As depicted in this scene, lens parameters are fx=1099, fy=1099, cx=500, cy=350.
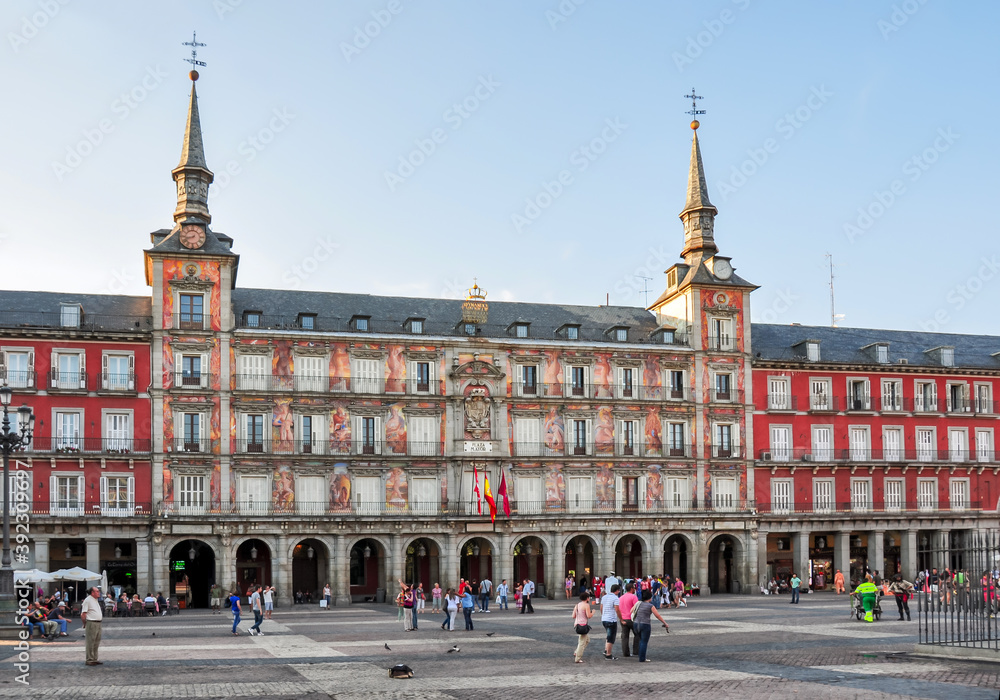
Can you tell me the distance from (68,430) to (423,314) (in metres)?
20.8

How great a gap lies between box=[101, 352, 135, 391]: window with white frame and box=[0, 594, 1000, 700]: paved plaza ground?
19228 mm

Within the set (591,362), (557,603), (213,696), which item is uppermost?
(591,362)

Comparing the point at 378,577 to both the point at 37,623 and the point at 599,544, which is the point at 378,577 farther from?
the point at 37,623

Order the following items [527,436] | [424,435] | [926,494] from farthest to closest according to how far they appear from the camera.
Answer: [926,494] < [527,436] < [424,435]

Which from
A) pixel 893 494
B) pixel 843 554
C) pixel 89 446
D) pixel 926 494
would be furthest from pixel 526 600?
pixel 926 494

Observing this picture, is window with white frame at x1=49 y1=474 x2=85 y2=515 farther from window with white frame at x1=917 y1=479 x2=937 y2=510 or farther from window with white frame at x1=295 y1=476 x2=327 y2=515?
window with white frame at x1=917 y1=479 x2=937 y2=510

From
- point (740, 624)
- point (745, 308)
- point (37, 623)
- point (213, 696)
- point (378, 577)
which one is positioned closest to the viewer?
point (213, 696)

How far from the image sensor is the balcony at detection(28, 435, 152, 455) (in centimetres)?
5600

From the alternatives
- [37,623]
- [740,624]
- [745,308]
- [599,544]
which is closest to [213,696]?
[37,623]

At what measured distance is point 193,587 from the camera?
2320 inches

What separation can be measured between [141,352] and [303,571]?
1495 cm

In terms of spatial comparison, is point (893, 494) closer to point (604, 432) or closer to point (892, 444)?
point (892, 444)

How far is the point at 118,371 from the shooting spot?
57781mm

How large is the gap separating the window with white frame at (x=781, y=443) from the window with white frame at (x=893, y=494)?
23.5 feet
